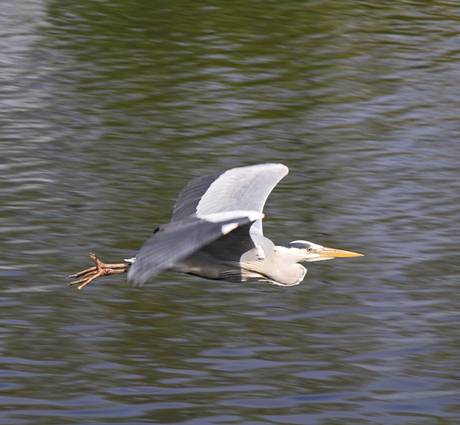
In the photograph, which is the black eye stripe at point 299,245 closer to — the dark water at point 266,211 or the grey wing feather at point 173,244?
the dark water at point 266,211

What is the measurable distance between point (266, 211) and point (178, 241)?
4.64 m

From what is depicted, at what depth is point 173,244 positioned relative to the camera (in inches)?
236

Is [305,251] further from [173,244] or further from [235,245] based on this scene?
[173,244]

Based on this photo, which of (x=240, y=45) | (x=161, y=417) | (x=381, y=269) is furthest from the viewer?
(x=240, y=45)

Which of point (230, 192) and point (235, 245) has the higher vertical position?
point (230, 192)

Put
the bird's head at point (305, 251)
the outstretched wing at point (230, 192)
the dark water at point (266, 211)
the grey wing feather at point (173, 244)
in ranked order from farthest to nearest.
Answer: the bird's head at point (305, 251), the outstretched wing at point (230, 192), the dark water at point (266, 211), the grey wing feather at point (173, 244)

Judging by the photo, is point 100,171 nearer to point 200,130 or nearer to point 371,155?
point 200,130

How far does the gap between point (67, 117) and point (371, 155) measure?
491cm

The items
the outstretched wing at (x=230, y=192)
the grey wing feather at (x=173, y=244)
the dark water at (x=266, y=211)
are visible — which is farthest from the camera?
the outstretched wing at (x=230, y=192)

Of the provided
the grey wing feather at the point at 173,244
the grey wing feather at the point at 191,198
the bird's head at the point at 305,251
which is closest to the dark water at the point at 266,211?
the bird's head at the point at 305,251

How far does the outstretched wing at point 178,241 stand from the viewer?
576 cm

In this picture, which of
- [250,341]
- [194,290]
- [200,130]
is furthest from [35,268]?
[200,130]

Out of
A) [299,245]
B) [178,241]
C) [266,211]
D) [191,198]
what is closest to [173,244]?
[178,241]

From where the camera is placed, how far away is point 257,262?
750 centimetres
